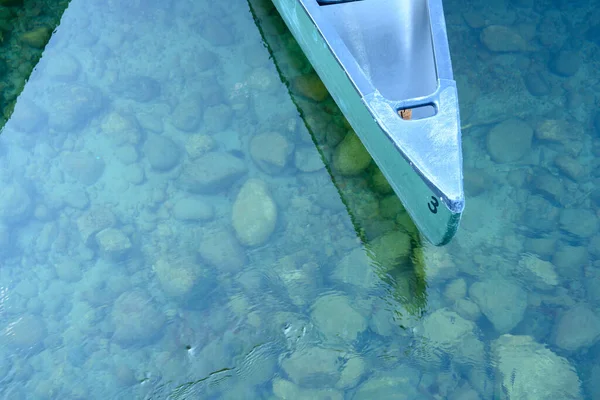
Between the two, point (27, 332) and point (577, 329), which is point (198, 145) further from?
point (577, 329)

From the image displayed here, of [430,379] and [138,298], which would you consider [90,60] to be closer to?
[138,298]

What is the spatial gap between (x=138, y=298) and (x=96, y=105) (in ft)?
6.84

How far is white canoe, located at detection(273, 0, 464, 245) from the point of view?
13.7 ft

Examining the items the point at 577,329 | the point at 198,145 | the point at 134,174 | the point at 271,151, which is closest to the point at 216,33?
the point at 198,145

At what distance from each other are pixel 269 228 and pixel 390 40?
1.96m

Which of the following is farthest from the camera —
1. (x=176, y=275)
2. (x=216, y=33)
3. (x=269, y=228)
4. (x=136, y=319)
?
(x=216, y=33)

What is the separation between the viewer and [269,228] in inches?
203

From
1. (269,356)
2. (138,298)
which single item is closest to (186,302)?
(138,298)

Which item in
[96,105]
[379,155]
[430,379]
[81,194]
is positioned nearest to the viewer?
[430,379]

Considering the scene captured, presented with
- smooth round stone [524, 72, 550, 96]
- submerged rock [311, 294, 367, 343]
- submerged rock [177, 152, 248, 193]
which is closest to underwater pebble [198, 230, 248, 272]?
submerged rock [177, 152, 248, 193]

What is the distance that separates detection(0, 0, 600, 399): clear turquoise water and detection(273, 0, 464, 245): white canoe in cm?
50

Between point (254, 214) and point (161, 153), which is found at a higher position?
point (161, 153)

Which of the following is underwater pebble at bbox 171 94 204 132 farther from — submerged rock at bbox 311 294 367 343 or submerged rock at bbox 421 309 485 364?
submerged rock at bbox 421 309 485 364

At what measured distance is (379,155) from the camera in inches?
190
